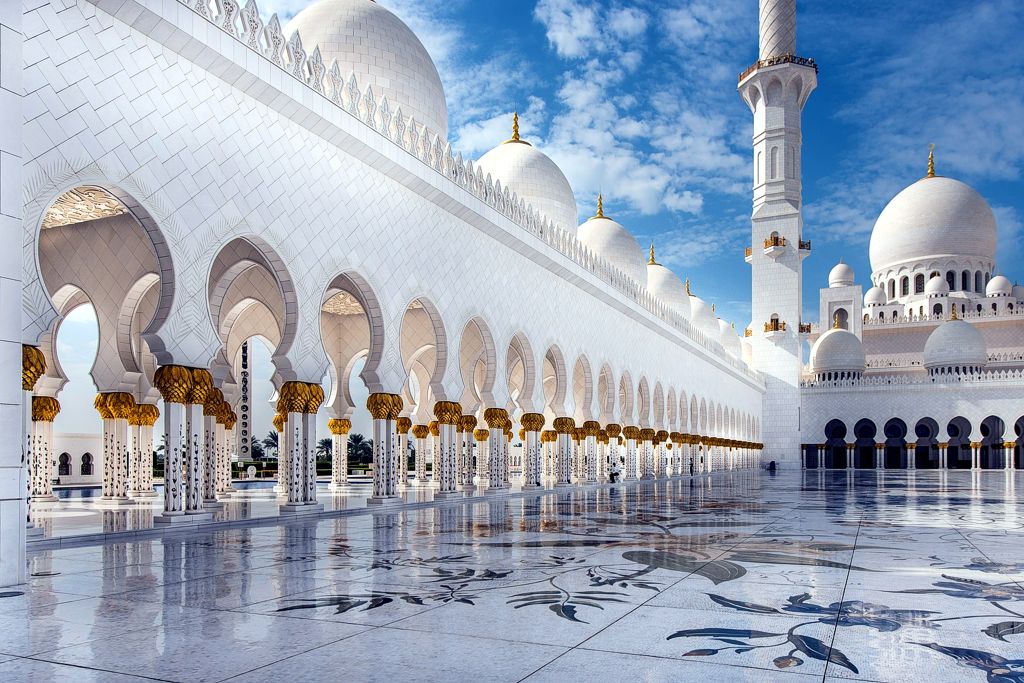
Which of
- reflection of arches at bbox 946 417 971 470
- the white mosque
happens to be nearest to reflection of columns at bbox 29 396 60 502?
the white mosque

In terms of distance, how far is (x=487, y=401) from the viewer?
12.3 m

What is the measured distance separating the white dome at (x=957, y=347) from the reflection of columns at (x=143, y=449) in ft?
90.6

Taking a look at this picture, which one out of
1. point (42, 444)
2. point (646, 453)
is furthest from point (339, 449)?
point (646, 453)

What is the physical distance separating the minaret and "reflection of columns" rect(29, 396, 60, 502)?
81.4 ft

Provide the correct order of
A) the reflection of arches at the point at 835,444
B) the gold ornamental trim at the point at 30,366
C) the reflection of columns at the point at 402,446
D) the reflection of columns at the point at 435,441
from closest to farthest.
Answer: the gold ornamental trim at the point at 30,366 < the reflection of columns at the point at 435,441 < the reflection of columns at the point at 402,446 < the reflection of arches at the point at 835,444

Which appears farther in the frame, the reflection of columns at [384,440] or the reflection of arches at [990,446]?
the reflection of arches at [990,446]

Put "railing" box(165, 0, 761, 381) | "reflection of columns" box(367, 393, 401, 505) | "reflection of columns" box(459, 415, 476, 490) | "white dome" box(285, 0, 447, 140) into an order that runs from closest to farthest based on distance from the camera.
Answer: "railing" box(165, 0, 761, 381), "reflection of columns" box(367, 393, 401, 505), "white dome" box(285, 0, 447, 140), "reflection of columns" box(459, 415, 476, 490)

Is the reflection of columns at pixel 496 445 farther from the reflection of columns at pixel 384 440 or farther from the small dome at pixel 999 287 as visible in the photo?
the small dome at pixel 999 287

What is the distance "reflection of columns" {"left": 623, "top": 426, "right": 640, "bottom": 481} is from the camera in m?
18.5

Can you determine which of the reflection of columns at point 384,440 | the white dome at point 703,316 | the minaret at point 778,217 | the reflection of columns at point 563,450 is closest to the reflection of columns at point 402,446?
the reflection of columns at point 563,450

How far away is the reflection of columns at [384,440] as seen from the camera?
9.56 m

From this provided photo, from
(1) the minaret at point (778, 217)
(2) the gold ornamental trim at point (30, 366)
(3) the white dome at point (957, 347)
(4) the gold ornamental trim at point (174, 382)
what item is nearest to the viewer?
(2) the gold ornamental trim at point (30, 366)

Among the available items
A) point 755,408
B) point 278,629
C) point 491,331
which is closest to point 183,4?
point 278,629

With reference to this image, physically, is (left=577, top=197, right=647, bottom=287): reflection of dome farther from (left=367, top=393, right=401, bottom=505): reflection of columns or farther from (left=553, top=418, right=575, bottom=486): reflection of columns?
(left=367, top=393, right=401, bottom=505): reflection of columns
